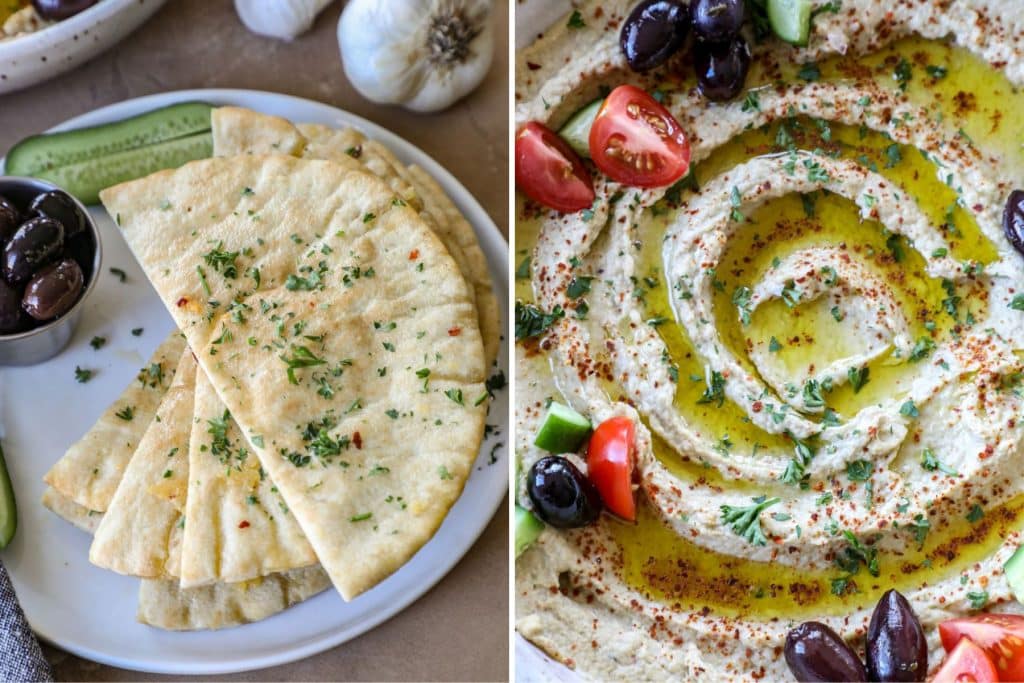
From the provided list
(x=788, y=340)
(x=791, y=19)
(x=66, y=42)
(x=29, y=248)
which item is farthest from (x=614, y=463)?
(x=66, y=42)

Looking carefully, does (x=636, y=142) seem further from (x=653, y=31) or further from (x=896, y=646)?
(x=896, y=646)

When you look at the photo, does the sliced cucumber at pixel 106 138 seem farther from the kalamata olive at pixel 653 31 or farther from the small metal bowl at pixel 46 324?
the kalamata olive at pixel 653 31

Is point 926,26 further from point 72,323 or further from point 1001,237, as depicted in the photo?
point 72,323

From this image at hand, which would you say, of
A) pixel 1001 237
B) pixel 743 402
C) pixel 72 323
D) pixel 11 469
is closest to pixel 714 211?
pixel 743 402

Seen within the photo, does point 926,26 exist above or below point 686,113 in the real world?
above

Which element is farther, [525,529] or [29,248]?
[29,248]

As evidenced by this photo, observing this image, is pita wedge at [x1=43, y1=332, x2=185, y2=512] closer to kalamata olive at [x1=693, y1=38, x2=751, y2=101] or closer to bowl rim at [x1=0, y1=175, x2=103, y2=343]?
bowl rim at [x1=0, y1=175, x2=103, y2=343]

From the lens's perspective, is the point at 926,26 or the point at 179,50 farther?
the point at 179,50
